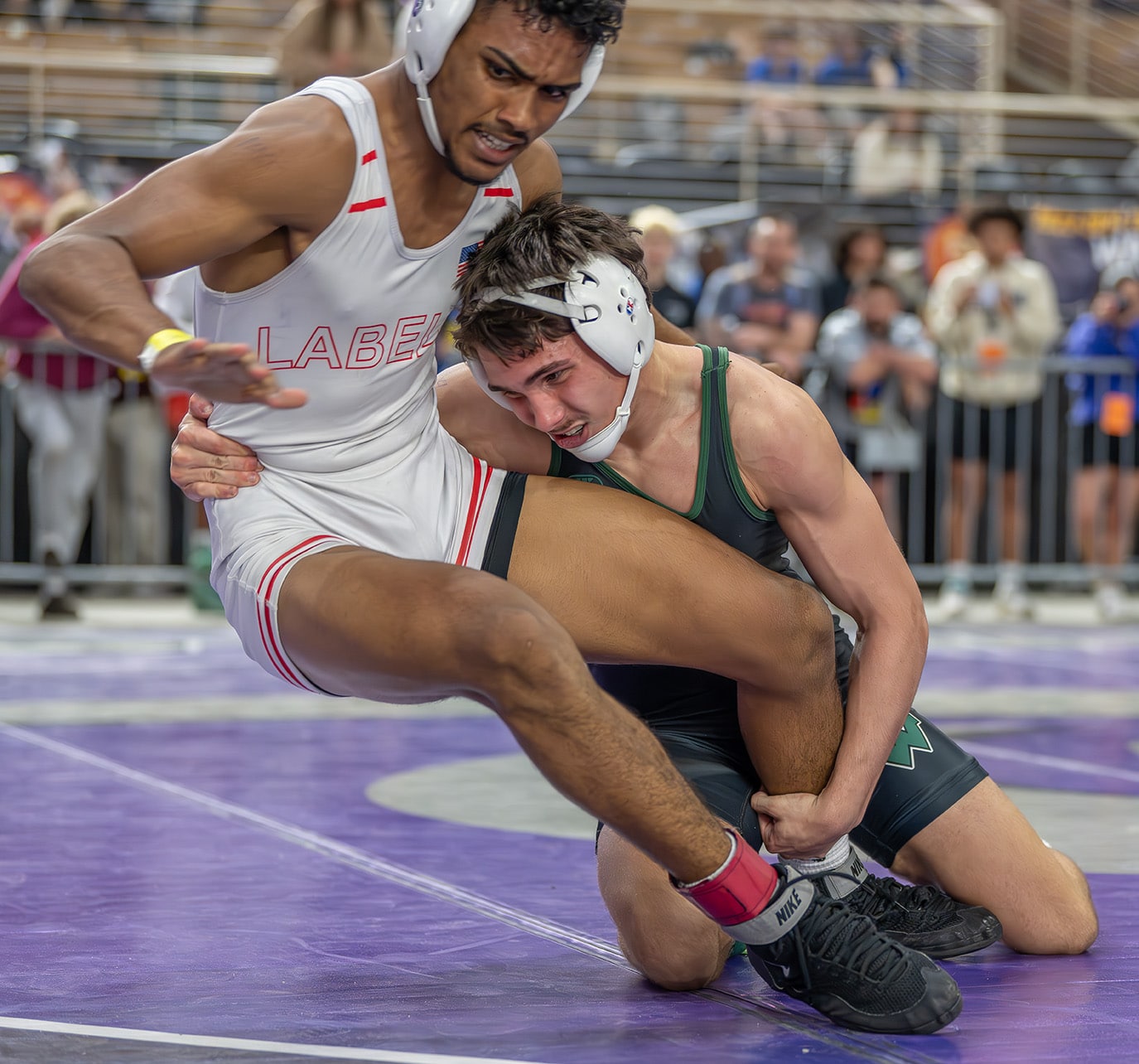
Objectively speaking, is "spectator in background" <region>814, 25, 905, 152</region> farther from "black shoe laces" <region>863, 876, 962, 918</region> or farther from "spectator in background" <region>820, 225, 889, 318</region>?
"black shoe laces" <region>863, 876, 962, 918</region>

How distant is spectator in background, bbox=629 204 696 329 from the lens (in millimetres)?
9320

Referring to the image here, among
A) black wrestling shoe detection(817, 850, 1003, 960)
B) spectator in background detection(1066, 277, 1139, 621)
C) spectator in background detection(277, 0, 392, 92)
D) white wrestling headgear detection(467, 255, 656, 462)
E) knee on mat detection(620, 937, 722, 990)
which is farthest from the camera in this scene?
spectator in background detection(1066, 277, 1139, 621)

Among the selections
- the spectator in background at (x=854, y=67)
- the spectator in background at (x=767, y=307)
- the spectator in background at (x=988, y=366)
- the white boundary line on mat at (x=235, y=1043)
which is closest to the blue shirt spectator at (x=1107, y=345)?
the spectator in background at (x=988, y=366)

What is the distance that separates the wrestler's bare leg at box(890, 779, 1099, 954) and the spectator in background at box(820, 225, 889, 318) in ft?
22.6

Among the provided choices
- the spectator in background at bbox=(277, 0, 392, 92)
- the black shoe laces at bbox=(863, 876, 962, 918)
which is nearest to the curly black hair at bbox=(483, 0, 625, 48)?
the black shoe laces at bbox=(863, 876, 962, 918)

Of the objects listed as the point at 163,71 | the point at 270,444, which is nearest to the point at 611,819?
the point at 270,444

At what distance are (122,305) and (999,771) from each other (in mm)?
3558

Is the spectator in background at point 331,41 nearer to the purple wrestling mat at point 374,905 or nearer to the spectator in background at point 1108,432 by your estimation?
the spectator in background at point 1108,432

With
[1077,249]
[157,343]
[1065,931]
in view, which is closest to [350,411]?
[157,343]

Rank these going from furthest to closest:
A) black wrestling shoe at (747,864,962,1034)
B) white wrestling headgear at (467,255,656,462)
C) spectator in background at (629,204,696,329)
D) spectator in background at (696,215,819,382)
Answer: spectator in background at (696,215,819,382), spectator in background at (629,204,696,329), white wrestling headgear at (467,255,656,462), black wrestling shoe at (747,864,962,1034)

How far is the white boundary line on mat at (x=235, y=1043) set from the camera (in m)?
2.61

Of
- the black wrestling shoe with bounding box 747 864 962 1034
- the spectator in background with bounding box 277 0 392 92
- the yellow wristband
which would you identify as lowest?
the black wrestling shoe with bounding box 747 864 962 1034

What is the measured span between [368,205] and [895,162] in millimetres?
10948

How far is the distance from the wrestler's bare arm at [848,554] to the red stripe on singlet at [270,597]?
850 mm
